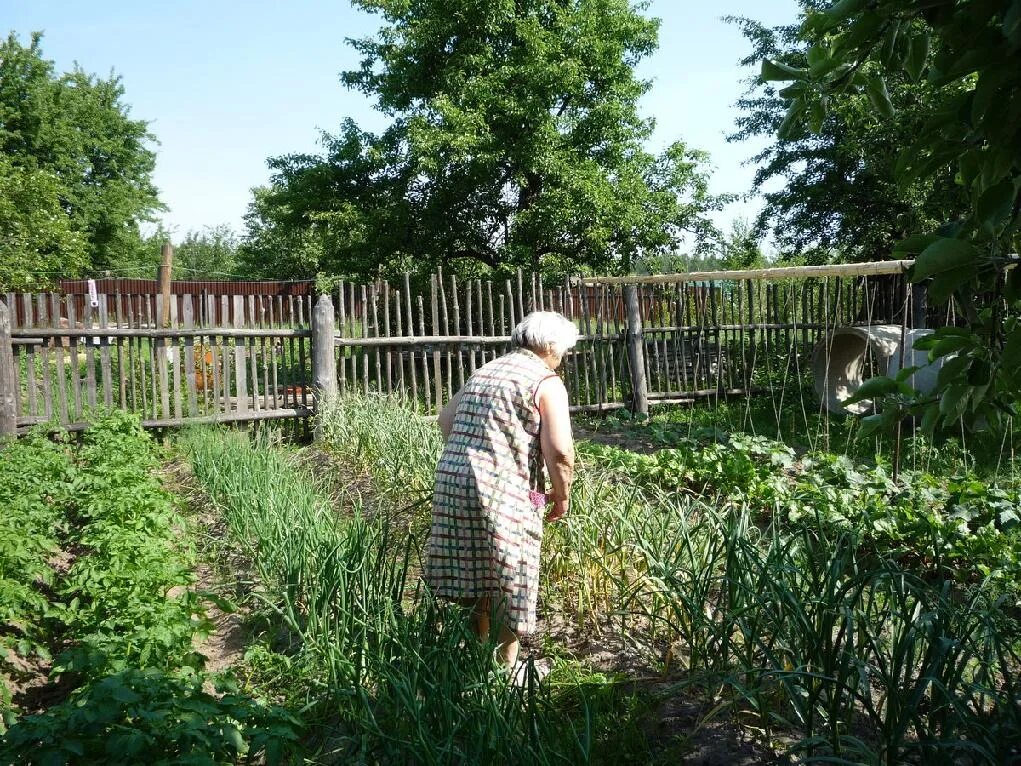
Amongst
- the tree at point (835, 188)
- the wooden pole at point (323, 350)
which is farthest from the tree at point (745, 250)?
the wooden pole at point (323, 350)

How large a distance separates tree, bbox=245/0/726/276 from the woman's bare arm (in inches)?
421

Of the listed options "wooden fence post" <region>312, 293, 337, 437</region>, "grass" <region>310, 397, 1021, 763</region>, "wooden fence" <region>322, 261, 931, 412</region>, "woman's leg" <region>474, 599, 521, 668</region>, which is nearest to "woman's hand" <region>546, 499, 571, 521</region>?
"grass" <region>310, 397, 1021, 763</region>

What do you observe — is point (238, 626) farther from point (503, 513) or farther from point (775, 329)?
point (775, 329)

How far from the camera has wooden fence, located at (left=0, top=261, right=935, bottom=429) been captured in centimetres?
817

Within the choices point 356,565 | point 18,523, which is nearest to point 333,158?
point 18,523

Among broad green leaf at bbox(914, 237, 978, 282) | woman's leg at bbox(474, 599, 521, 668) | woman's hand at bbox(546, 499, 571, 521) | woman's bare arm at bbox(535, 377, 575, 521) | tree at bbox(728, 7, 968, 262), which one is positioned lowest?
woman's leg at bbox(474, 599, 521, 668)

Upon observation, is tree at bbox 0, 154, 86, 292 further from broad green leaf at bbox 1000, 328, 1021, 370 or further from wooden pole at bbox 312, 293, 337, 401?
broad green leaf at bbox 1000, 328, 1021, 370

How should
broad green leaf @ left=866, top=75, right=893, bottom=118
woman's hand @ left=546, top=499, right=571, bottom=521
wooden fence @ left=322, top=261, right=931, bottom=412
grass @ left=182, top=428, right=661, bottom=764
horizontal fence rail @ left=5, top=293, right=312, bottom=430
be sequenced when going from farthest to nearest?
wooden fence @ left=322, top=261, right=931, bottom=412 < horizontal fence rail @ left=5, top=293, right=312, bottom=430 < woman's hand @ left=546, top=499, right=571, bottom=521 < grass @ left=182, top=428, right=661, bottom=764 < broad green leaf @ left=866, top=75, right=893, bottom=118

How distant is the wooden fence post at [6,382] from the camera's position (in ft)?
25.5

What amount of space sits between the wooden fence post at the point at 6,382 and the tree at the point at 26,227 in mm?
9510

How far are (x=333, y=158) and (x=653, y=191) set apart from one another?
19.2 feet

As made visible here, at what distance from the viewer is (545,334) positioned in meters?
3.28

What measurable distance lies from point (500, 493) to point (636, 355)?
7375 mm

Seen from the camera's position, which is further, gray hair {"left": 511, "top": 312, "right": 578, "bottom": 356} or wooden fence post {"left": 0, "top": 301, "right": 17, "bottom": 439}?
wooden fence post {"left": 0, "top": 301, "right": 17, "bottom": 439}
